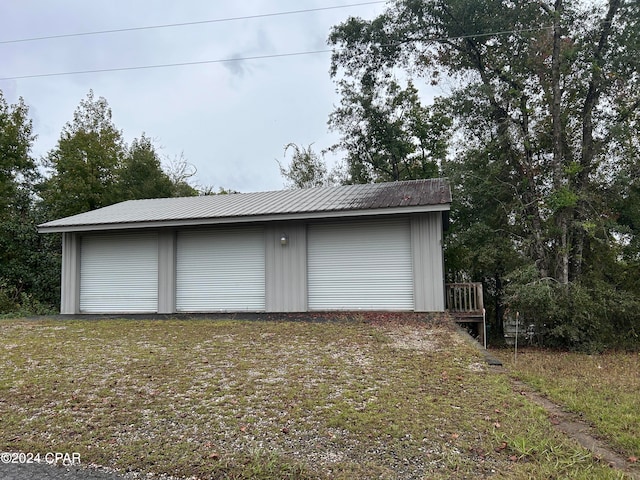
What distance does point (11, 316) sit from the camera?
10828mm

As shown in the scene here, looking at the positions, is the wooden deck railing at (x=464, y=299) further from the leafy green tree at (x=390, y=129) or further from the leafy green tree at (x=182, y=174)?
the leafy green tree at (x=182, y=174)

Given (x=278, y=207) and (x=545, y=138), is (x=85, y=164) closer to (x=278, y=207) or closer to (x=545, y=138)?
(x=278, y=207)

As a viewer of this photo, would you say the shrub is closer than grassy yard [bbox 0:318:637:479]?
No

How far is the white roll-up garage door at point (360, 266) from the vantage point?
9.14m

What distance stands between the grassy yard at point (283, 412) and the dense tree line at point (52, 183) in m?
8.88

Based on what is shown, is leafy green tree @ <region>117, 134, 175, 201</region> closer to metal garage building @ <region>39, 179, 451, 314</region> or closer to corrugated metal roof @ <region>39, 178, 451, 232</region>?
corrugated metal roof @ <region>39, 178, 451, 232</region>

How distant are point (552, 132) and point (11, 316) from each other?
16194mm

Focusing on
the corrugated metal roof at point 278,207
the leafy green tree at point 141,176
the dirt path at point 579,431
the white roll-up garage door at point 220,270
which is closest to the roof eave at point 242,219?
the corrugated metal roof at point 278,207

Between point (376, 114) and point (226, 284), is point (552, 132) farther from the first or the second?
point (226, 284)

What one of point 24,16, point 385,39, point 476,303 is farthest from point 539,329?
point 24,16

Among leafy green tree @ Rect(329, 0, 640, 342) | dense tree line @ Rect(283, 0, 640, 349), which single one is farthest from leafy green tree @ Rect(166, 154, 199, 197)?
leafy green tree @ Rect(329, 0, 640, 342)

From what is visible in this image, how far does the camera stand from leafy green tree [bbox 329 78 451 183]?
17.1 m

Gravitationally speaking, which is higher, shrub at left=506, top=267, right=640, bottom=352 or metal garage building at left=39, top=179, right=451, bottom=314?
metal garage building at left=39, top=179, right=451, bottom=314

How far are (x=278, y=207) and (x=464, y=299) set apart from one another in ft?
16.7
